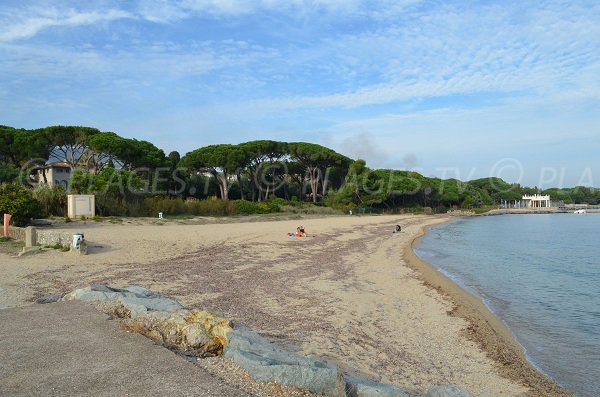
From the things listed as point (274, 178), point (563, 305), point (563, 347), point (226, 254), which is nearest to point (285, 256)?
point (226, 254)

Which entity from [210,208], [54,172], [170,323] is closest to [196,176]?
[54,172]

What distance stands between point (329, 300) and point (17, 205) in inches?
692

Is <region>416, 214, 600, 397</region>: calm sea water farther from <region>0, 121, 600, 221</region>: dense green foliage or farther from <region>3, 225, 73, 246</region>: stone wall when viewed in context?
<region>0, 121, 600, 221</region>: dense green foliage

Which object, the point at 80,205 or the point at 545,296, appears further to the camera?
the point at 80,205

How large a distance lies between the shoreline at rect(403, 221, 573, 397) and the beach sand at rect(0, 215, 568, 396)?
0.10 feet

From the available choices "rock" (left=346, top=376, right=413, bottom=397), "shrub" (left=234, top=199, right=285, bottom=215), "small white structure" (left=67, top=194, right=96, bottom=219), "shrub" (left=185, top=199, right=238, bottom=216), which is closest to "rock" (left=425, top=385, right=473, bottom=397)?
"rock" (left=346, top=376, right=413, bottom=397)

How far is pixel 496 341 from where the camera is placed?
30.2ft

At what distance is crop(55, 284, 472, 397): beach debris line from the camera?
15.1 feet

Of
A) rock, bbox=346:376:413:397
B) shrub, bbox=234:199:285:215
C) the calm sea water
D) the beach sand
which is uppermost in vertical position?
shrub, bbox=234:199:285:215

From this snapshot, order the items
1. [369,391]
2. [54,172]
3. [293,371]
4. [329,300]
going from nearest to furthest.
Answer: [293,371]
[369,391]
[329,300]
[54,172]

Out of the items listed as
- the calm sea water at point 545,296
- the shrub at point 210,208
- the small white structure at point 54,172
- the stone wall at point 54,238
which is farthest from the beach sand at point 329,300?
the small white structure at point 54,172

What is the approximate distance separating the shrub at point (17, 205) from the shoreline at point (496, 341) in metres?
18.4

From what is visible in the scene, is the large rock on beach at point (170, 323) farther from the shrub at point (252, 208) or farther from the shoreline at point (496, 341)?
the shrub at point (252, 208)

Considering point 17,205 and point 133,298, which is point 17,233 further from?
point 133,298
